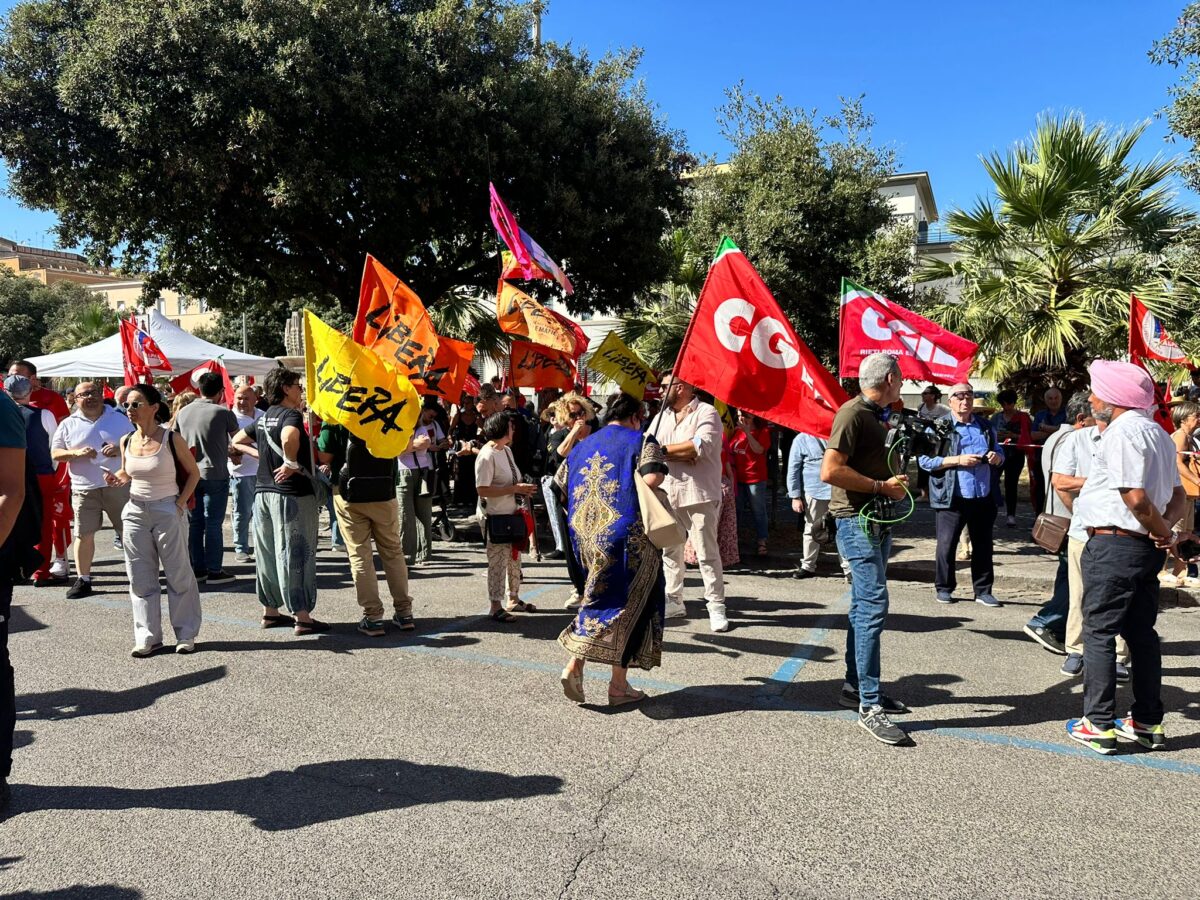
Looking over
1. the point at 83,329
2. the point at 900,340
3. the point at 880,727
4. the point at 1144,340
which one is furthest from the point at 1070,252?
the point at 83,329

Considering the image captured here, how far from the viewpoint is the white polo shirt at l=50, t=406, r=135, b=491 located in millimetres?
7547

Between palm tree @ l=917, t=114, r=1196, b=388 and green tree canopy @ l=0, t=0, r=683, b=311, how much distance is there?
555 centimetres

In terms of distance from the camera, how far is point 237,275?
14797 mm

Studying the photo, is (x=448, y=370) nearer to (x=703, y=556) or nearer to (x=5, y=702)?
(x=703, y=556)

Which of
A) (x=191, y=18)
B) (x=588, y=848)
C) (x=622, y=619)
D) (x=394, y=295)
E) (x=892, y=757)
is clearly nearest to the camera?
(x=588, y=848)

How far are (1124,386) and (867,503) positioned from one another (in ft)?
4.33

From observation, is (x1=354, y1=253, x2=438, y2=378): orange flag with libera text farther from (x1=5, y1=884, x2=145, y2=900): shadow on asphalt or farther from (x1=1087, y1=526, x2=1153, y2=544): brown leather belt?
(x1=1087, y1=526, x2=1153, y2=544): brown leather belt

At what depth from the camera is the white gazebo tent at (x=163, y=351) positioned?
1423cm

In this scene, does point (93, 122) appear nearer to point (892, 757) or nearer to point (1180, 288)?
point (892, 757)

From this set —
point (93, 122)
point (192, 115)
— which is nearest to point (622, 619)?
point (192, 115)

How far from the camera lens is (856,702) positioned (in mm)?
4582

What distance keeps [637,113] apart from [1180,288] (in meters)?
8.63

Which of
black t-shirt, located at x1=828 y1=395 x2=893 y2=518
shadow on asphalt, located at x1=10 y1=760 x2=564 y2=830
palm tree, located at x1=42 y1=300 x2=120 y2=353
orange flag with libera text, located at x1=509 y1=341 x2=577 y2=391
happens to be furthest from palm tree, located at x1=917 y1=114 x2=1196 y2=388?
palm tree, located at x1=42 y1=300 x2=120 y2=353

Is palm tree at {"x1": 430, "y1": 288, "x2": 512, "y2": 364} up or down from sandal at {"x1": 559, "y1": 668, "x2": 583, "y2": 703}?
up
